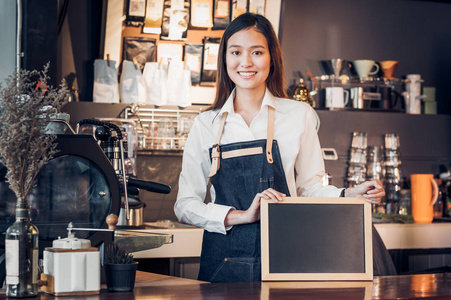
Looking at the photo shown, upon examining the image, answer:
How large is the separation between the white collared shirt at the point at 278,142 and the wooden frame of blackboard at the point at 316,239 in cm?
34

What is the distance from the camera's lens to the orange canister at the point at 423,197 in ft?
13.7

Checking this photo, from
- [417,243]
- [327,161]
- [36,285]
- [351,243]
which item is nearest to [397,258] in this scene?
[417,243]

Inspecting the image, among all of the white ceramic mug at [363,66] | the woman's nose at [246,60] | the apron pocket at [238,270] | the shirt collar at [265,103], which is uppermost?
the white ceramic mug at [363,66]

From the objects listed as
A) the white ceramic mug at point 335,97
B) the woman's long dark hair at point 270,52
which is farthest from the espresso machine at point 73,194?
the white ceramic mug at point 335,97

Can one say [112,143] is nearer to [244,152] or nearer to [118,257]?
[244,152]

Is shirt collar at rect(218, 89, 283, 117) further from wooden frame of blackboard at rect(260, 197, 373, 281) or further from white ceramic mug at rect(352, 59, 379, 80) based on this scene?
white ceramic mug at rect(352, 59, 379, 80)

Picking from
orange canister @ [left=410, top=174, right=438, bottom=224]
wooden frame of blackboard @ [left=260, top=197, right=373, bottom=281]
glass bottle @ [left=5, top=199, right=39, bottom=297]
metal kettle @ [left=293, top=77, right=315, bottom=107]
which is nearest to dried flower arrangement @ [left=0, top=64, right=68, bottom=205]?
glass bottle @ [left=5, top=199, right=39, bottom=297]

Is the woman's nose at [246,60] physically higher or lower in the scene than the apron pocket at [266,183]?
higher

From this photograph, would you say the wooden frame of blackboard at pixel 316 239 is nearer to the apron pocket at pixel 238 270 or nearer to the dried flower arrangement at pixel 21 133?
the apron pocket at pixel 238 270

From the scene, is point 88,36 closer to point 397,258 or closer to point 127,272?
point 397,258

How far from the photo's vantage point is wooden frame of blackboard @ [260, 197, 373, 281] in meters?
1.72

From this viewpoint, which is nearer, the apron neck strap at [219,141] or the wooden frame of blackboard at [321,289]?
the wooden frame of blackboard at [321,289]

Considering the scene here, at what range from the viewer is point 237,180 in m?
2.16

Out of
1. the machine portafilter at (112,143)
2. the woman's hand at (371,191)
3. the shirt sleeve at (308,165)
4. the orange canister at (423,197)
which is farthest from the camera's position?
the orange canister at (423,197)
